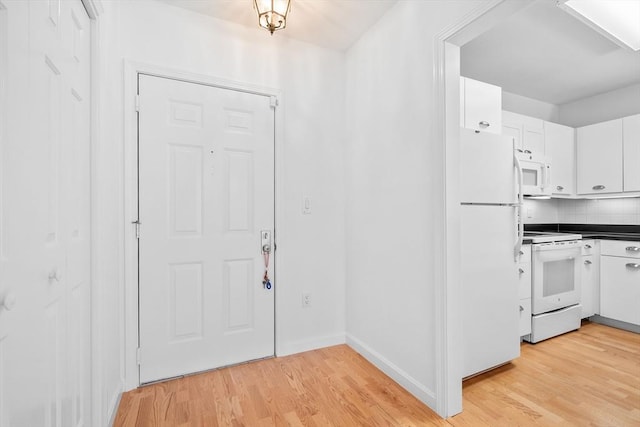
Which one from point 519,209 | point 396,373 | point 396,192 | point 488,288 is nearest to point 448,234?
point 396,192

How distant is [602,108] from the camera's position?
12.1 ft

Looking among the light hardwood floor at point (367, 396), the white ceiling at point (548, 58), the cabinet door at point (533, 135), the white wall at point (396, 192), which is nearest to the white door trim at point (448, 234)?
the white wall at point (396, 192)

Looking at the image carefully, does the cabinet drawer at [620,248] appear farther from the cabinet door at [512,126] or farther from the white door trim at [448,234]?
the white door trim at [448,234]

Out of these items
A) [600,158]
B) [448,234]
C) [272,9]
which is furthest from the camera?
[600,158]

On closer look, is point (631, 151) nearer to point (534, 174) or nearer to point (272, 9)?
point (534, 174)

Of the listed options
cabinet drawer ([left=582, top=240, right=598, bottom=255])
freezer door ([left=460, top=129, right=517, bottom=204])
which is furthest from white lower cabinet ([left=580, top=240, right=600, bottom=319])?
freezer door ([left=460, top=129, right=517, bottom=204])

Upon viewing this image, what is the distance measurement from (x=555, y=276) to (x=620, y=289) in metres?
0.84

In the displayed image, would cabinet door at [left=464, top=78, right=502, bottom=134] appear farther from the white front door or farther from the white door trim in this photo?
the white front door

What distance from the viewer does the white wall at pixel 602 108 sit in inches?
136

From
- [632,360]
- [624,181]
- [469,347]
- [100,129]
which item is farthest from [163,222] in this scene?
[624,181]

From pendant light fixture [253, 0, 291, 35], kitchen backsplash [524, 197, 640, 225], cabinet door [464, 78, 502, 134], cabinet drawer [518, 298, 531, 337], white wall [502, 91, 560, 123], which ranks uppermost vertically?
white wall [502, 91, 560, 123]

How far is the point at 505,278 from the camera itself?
7.10 ft

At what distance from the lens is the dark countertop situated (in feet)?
10.4

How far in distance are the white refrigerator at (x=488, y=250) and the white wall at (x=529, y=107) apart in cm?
200
